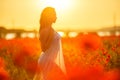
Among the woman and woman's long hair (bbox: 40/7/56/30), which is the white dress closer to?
the woman

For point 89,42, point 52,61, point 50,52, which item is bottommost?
point 89,42

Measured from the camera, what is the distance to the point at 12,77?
7.36m

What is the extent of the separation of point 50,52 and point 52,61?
119 millimetres

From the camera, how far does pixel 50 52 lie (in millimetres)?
5305

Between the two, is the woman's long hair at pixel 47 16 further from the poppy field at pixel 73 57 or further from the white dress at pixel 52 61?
the poppy field at pixel 73 57

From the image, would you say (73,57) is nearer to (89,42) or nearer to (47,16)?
(89,42)

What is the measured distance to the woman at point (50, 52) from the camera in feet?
17.3

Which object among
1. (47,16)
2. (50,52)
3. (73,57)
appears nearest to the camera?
(47,16)

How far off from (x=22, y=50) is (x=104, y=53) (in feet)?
4.69

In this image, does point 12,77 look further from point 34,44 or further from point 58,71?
point 58,71

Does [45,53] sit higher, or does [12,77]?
[45,53]

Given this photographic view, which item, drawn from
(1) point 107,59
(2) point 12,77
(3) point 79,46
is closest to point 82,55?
(3) point 79,46

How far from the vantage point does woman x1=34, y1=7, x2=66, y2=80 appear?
5270 millimetres

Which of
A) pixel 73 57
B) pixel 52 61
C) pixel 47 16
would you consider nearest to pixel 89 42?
pixel 73 57
